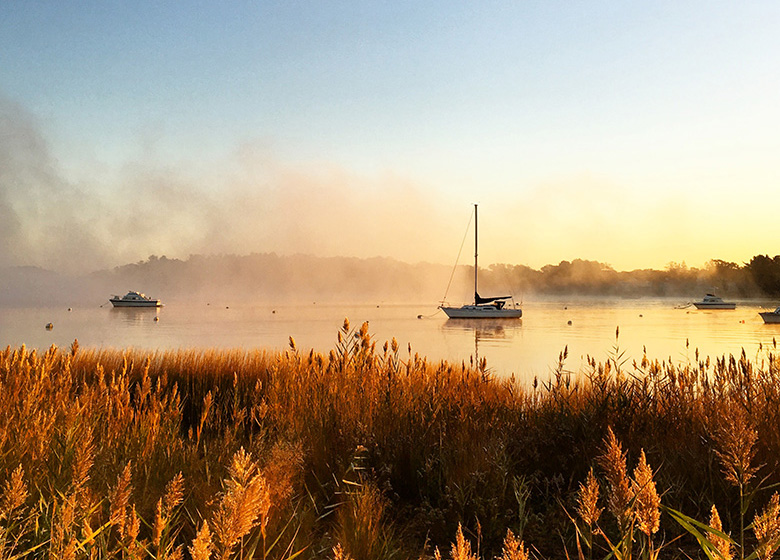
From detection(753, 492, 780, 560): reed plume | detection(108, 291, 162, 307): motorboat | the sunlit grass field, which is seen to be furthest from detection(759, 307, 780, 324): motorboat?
detection(108, 291, 162, 307): motorboat

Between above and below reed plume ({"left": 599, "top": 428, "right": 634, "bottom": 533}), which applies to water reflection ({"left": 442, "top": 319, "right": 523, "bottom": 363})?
below

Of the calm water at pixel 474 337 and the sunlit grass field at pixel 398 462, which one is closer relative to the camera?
the sunlit grass field at pixel 398 462

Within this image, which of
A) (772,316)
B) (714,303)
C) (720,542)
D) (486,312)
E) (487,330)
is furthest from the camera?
(714,303)

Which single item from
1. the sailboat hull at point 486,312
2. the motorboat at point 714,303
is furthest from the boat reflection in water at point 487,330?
the motorboat at point 714,303

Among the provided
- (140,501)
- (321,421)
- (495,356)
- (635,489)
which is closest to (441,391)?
(321,421)

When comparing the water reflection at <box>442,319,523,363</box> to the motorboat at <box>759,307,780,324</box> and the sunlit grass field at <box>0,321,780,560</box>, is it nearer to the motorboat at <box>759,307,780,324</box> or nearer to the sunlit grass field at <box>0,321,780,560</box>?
the motorboat at <box>759,307,780,324</box>

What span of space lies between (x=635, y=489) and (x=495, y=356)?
26281mm

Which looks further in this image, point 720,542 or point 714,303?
point 714,303

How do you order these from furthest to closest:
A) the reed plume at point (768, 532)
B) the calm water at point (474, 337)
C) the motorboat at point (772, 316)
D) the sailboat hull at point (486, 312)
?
the sailboat hull at point (486, 312)
the motorboat at point (772, 316)
the calm water at point (474, 337)
the reed plume at point (768, 532)

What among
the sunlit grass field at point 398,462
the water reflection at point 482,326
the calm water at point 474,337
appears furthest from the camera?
the water reflection at point 482,326

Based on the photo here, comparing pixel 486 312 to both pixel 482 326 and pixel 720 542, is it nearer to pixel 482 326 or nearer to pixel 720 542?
pixel 482 326

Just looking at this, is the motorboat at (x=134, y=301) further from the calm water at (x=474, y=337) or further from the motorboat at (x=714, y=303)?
the motorboat at (x=714, y=303)

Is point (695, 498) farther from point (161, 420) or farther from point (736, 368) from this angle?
point (161, 420)

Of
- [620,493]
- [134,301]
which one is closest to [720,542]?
[620,493]
